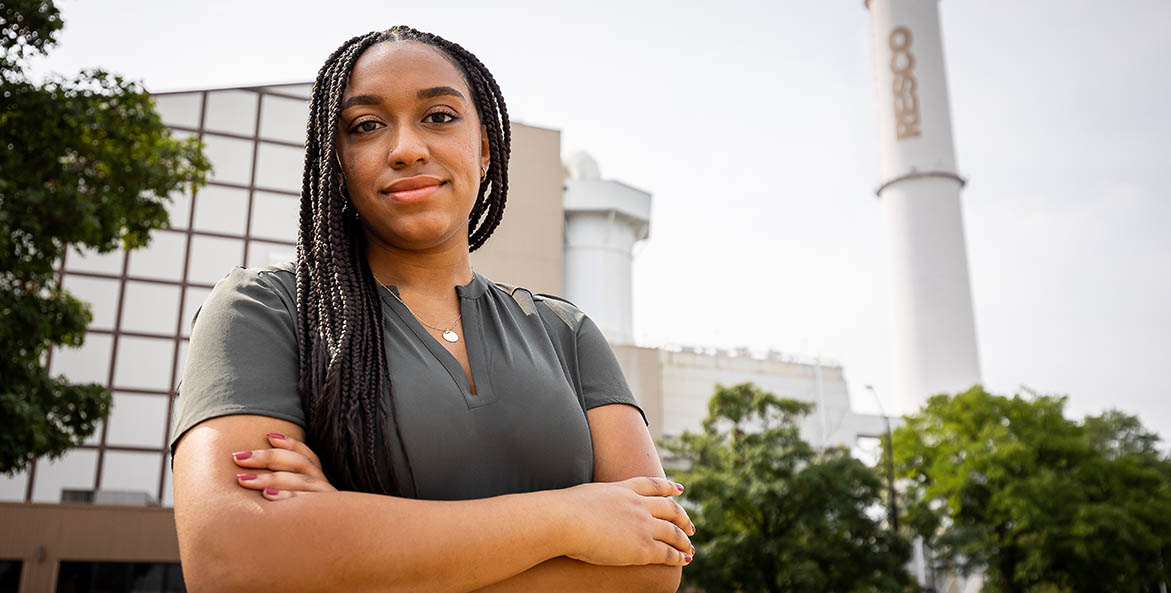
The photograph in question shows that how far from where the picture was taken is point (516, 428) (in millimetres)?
1639

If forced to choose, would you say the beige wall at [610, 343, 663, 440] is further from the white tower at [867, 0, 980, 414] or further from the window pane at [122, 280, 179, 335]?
the window pane at [122, 280, 179, 335]

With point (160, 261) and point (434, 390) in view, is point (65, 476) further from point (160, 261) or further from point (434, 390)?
point (434, 390)

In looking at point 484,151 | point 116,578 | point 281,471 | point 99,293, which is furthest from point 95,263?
point 281,471

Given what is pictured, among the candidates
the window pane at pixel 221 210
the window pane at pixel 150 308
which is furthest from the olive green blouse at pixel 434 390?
the window pane at pixel 221 210

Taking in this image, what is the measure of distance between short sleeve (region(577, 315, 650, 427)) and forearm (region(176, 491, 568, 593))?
1.28 ft

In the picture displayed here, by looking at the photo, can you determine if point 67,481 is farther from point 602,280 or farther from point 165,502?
point 602,280

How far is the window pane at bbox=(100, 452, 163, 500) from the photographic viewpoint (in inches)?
918

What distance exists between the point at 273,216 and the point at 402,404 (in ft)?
88.7

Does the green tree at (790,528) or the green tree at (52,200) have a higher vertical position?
the green tree at (52,200)

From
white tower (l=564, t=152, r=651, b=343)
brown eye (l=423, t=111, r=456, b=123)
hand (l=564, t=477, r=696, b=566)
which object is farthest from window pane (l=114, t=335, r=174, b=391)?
hand (l=564, t=477, r=696, b=566)

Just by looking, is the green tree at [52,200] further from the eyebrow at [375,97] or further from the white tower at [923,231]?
the white tower at [923,231]

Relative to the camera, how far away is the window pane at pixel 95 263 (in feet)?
81.9

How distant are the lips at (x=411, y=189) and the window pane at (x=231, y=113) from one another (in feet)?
92.3

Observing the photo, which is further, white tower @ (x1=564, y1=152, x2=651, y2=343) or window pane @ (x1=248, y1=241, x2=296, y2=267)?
white tower @ (x1=564, y1=152, x2=651, y2=343)
